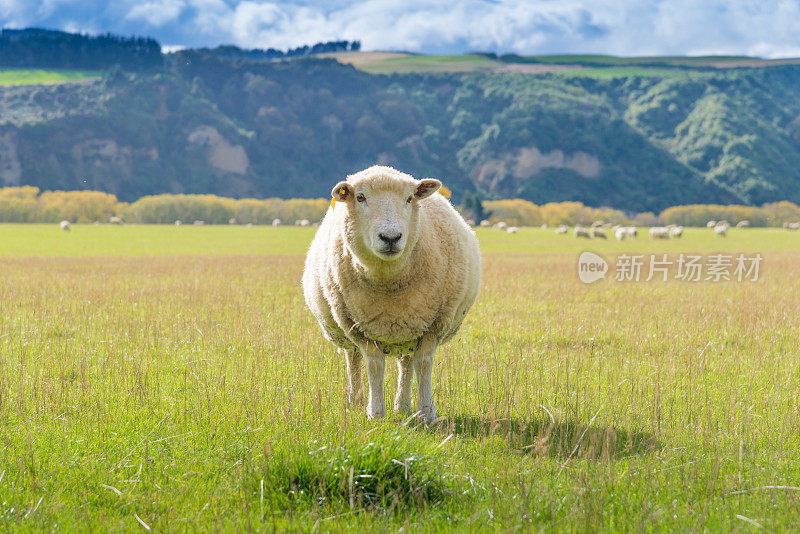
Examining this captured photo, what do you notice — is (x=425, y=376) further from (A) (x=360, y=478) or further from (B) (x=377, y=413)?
(A) (x=360, y=478)

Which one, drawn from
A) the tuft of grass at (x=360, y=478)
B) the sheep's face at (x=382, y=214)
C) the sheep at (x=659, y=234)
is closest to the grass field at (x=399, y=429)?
the tuft of grass at (x=360, y=478)

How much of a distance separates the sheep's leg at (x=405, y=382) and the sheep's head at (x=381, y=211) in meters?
1.10

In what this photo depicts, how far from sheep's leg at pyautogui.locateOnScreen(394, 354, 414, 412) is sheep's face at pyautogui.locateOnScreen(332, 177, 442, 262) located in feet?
3.61

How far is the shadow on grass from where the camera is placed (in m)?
4.90

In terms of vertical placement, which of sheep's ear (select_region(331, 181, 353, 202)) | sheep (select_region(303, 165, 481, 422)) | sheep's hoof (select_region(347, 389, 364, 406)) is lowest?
sheep's hoof (select_region(347, 389, 364, 406))

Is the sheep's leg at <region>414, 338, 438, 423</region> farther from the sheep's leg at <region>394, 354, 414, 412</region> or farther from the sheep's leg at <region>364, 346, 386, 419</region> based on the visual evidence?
the sheep's leg at <region>364, 346, 386, 419</region>

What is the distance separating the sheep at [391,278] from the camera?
558 cm

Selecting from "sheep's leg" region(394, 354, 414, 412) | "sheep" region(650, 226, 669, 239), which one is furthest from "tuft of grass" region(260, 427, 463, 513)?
"sheep" region(650, 226, 669, 239)

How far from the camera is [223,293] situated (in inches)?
572

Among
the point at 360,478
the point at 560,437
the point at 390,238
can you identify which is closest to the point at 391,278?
the point at 390,238

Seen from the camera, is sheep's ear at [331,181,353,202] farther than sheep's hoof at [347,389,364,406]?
No

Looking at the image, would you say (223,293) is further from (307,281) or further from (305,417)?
(305,417)

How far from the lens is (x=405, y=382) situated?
6.27 meters

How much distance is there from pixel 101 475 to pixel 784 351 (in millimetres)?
7938
